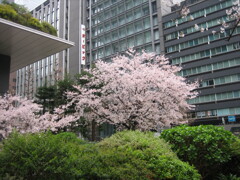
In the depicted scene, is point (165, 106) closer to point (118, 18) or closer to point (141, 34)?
point (141, 34)

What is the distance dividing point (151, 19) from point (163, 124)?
39474mm

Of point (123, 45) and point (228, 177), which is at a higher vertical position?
point (123, 45)

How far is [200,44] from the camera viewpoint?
158 ft

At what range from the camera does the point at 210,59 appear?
46.7 meters

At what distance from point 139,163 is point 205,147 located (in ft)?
9.26

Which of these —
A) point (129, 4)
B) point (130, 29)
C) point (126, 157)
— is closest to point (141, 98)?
point (126, 157)

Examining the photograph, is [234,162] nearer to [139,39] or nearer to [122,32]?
[139,39]

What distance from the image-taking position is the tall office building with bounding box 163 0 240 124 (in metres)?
43.6

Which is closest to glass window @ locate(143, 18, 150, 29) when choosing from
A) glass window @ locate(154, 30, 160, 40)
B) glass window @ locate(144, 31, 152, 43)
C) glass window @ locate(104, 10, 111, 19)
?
glass window @ locate(144, 31, 152, 43)

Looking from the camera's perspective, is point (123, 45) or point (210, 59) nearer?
point (210, 59)

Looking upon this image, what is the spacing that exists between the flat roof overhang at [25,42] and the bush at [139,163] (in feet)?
47.7

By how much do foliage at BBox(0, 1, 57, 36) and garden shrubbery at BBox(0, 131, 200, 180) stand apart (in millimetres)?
15129

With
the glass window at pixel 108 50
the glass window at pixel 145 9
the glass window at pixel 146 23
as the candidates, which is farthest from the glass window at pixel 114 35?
the glass window at pixel 145 9

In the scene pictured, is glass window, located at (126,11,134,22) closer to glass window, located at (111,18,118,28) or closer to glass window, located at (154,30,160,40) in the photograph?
glass window, located at (111,18,118,28)
